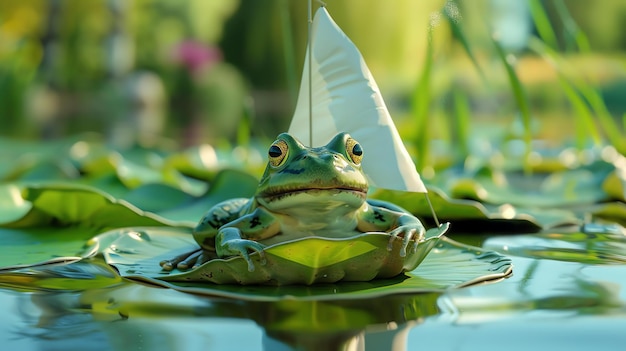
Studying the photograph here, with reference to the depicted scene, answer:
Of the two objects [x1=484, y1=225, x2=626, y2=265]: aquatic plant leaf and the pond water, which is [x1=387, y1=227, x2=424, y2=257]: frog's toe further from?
[x1=484, y1=225, x2=626, y2=265]: aquatic plant leaf

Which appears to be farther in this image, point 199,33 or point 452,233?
point 199,33

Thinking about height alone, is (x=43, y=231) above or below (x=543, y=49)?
below

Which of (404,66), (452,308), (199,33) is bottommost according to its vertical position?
(452,308)

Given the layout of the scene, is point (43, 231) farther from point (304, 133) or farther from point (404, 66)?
point (404, 66)

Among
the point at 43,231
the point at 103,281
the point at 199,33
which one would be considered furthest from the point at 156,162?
the point at 199,33

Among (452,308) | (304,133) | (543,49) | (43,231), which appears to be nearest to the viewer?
(452,308)

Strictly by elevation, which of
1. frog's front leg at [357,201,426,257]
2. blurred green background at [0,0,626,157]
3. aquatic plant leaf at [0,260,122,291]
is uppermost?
blurred green background at [0,0,626,157]

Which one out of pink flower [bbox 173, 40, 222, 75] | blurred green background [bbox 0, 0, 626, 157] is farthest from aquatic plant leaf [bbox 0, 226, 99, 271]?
pink flower [bbox 173, 40, 222, 75]

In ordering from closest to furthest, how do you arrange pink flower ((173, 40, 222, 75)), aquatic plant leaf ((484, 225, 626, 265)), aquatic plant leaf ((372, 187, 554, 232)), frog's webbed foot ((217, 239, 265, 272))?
frog's webbed foot ((217, 239, 265, 272)) < aquatic plant leaf ((484, 225, 626, 265)) < aquatic plant leaf ((372, 187, 554, 232)) < pink flower ((173, 40, 222, 75))
